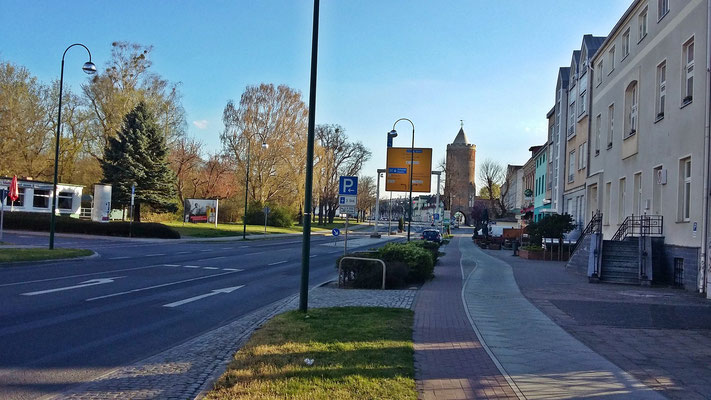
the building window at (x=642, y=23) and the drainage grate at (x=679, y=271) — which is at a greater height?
the building window at (x=642, y=23)

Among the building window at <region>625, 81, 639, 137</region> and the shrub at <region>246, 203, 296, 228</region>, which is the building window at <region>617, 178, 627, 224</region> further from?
the shrub at <region>246, 203, 296, 228</region>

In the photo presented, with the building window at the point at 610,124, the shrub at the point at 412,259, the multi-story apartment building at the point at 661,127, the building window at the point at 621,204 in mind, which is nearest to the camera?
the multi-story apartment building at the point at 661,127

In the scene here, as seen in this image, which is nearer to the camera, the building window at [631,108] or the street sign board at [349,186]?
the street sign board at [349,186]

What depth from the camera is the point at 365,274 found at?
15547mm

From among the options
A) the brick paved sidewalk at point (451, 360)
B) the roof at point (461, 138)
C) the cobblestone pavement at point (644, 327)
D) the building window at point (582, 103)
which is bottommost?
the brick paved sidewalk at point (451, 360)

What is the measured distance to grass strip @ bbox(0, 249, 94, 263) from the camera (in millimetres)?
19859

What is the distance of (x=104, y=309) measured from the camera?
11.1 meters

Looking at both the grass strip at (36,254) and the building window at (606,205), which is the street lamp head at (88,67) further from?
the building window at (606,205)

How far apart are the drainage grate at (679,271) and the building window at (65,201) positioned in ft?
157

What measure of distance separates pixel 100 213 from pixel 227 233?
11.2 meters

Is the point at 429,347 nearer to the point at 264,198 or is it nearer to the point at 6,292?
the point at 6,292

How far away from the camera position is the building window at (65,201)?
50050 mm

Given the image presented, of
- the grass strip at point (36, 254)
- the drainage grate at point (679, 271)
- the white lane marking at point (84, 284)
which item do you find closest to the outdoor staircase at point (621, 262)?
the drainage grate at point (679, 271)

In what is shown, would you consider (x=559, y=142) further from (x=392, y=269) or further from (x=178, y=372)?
(x=178, y=372)
